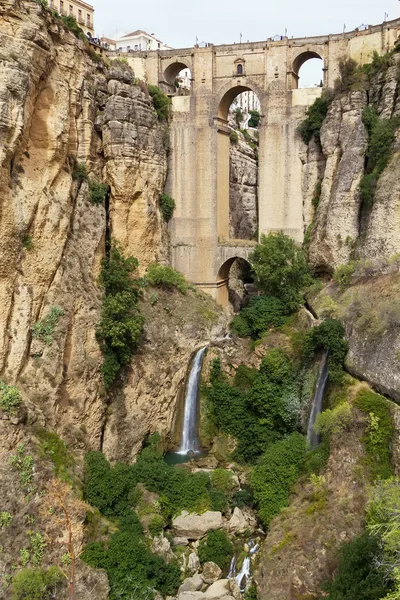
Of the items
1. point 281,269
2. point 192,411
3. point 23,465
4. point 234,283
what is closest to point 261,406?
point 192,411

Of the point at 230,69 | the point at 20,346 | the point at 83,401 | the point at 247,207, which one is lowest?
the point at 83,401

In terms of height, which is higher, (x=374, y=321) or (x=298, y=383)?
(x=374, y=321)

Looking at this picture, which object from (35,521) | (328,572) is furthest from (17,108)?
(328,572)

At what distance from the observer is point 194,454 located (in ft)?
76.0

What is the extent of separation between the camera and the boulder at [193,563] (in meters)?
16.7

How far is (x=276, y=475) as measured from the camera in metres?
18.7

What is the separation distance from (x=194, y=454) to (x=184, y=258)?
450 inches

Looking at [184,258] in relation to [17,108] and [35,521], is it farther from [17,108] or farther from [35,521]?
[35,521]

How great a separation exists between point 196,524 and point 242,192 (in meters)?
26.5

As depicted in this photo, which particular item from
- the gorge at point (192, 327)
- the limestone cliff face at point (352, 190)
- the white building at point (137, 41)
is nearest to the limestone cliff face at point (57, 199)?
the gorge at point (192, 327)

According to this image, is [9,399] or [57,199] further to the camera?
[57,199]

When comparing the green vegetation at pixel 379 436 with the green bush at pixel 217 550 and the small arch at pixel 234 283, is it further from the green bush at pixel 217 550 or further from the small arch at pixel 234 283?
the small arch at pixel 234 283

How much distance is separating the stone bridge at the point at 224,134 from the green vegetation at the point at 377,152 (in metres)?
3.89

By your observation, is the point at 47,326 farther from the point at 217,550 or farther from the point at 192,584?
the point at 192,584
